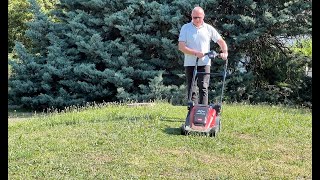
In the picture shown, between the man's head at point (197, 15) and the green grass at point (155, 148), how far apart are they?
1.57 meters

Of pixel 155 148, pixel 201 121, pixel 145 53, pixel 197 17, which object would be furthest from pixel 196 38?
pixel 145 53

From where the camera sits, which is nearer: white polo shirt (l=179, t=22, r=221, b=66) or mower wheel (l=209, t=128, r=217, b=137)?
mower wheel (l=209, t=128, r=217, b=137)

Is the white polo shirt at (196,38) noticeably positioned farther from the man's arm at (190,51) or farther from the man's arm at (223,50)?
the man's arm at (223,50)

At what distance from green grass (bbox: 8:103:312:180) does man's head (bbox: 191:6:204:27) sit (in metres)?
1.57

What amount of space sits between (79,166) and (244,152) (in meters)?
2.00

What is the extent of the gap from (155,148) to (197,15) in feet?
7.24

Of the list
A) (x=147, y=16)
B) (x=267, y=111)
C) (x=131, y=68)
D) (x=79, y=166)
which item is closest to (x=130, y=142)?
(x=79, y=166)

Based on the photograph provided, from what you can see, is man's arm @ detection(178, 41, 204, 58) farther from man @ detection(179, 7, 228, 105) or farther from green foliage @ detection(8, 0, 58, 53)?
green foliage @ detection(8, 0, 58, 53)

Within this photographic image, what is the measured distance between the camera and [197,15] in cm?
692

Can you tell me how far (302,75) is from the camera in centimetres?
1280

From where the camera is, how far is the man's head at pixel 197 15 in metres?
6.85

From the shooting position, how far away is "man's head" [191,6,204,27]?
6.85 m

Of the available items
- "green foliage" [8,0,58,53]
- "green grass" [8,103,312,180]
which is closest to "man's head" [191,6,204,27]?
"green grass" [8,103,312,180]
